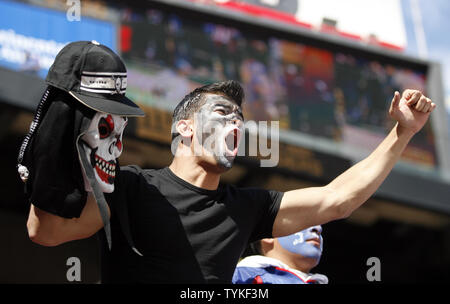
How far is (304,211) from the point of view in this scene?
8.34 feet

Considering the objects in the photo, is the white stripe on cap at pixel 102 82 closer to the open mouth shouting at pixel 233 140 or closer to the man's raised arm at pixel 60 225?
the man's raised arm at pixel 60 225

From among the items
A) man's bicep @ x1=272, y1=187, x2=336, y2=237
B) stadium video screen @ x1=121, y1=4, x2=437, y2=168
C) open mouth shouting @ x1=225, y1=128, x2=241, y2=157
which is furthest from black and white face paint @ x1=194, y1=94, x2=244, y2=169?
stadium video screen @ x1=121, y1=4, x2=437, y2=168

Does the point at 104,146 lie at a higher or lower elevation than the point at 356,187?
higher

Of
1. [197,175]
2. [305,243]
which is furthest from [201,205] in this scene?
[305,243]

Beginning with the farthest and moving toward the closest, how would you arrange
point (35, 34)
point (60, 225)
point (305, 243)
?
point (35, 34) < point (305, 243) < point (60, 225)

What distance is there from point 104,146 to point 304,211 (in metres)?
0.83

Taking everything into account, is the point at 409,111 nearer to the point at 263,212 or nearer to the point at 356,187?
the point at 356,187

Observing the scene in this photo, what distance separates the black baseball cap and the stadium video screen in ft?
28.6

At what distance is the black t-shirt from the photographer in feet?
7.47

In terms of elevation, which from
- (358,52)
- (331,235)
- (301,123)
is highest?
(358,52)

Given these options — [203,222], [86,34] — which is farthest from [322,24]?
[203,222]
